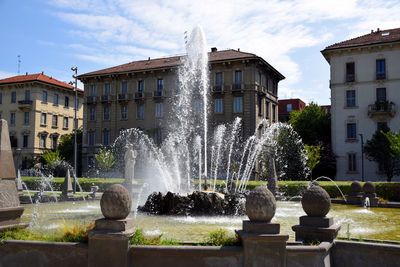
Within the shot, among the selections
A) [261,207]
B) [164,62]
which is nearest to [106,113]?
[164,62]

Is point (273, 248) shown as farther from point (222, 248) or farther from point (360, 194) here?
point (360, 194)

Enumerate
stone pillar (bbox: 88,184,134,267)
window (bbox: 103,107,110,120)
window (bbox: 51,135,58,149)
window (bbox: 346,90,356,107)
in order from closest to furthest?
stone pillar (bbox: 88,184,134,267) < window (bbox: 346,90,356,107) < window (bbox: 103,107,110,120) < window (bbox: 51,135,58,149)

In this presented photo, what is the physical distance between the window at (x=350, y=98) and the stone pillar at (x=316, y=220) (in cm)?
3354

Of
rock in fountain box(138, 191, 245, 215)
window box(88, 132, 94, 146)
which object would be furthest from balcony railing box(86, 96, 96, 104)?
rock in fountain box(138, 191, 245, 215)

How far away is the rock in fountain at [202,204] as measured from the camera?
12672 millimetres

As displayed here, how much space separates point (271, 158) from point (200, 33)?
25.8ft

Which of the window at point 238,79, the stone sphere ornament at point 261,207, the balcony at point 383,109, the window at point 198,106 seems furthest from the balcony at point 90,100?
the stone sphere ornament at point 261,207

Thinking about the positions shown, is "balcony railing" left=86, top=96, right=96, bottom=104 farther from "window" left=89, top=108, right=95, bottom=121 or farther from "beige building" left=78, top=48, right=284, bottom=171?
"window" left=89, top=108, right=95, bottom=121

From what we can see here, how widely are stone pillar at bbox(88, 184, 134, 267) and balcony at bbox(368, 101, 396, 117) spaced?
34.5 meters

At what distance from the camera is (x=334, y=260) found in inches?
224

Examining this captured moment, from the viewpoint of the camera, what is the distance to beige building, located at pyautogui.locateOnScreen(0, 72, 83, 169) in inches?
2013

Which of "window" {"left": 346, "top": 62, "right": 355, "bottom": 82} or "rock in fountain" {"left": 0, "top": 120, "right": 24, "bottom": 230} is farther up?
"window" {"left": 346, "top": 62, "right": 355, "bottom": 82}

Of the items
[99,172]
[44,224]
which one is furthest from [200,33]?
[99,172]

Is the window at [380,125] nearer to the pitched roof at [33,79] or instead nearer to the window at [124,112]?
the window at [124,112]
